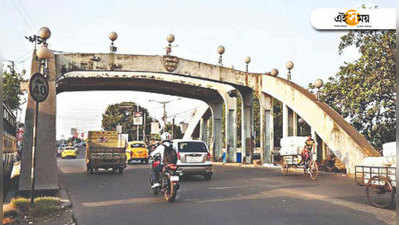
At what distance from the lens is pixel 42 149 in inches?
579

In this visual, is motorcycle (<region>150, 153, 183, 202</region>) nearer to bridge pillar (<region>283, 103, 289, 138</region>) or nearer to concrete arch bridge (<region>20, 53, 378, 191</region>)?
concrete arch bridge (<region>20, 53, 378, 191</region>)

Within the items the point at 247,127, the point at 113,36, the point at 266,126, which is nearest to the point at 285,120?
the point at 266,126

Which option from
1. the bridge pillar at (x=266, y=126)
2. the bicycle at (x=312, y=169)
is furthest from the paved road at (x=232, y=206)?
the bridge pillar at (x=266, y=126)

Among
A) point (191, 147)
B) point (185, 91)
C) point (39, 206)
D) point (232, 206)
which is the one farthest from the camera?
point (185, 91)

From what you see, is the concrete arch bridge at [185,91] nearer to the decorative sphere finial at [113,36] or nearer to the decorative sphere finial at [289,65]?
the decorative sphere finial at [113,36]

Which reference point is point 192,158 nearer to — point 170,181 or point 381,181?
point 170,181

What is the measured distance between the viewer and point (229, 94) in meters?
32.6

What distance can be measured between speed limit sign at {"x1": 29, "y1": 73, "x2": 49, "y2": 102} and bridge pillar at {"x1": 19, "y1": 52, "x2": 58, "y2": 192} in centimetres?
341

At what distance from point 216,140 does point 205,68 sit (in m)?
11.9

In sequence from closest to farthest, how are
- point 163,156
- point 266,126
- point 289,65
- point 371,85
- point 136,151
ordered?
1. point 163,156
2. point 371,85
3. point 289,65
4. point 266,126
5. point 136,151

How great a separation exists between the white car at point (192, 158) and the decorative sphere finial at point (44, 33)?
6.61 meters

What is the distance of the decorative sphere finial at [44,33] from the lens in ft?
51.1

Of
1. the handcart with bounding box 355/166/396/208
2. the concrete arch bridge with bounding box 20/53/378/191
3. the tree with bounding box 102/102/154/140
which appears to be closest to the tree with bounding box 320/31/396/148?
the concrete arch bridge with bounding box 20/53/378/191

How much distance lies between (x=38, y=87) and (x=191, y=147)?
8422 millimetres
